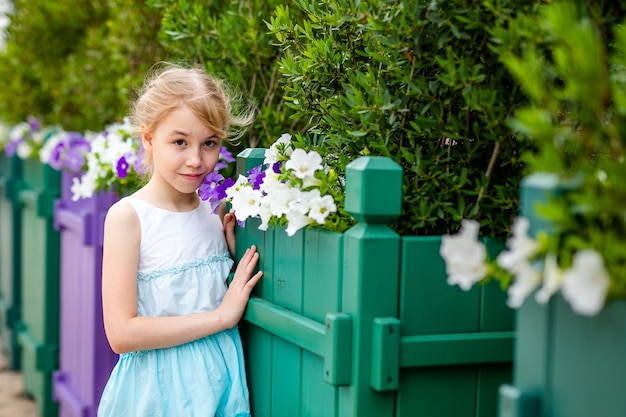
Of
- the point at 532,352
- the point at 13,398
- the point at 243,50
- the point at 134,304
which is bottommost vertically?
the point at 13,398

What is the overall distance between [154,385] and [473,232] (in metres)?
1.41

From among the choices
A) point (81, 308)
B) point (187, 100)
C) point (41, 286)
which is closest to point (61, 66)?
point (41, 286)

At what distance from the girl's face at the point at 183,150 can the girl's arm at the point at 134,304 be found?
173 mm

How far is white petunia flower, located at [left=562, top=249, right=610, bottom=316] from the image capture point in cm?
111

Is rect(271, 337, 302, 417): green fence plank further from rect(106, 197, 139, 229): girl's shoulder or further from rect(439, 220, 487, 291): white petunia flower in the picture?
rect(439, 220, 487, 291): white petunia flower

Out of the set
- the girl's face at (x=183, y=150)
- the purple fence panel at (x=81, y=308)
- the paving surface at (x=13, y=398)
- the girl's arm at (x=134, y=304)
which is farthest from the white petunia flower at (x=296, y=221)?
the paving surface at (x=13, y=398)

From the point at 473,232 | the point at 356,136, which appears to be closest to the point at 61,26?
the point at 356,136

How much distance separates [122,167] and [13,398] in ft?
8.75

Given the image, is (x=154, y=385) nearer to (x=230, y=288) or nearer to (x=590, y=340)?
(x=230, y=288)

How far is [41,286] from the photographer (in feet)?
15.1

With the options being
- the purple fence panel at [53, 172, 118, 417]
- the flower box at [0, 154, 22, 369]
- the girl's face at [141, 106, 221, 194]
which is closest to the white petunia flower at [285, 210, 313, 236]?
the girl's face at [141, 106, 221, 194]

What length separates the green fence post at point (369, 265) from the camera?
5.88 ft

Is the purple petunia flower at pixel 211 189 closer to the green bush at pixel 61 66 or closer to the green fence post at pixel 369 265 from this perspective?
the green fence post at pixel 369 265

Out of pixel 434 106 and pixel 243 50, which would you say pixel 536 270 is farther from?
pixel 243 50
